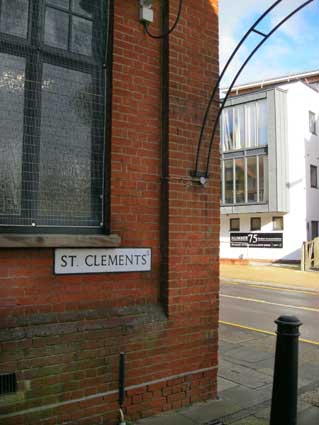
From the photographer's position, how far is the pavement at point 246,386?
429 centimetres

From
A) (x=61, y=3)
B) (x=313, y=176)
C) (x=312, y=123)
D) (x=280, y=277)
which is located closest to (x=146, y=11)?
(x=61, y=3)

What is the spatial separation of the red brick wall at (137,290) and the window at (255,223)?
77.4 ft

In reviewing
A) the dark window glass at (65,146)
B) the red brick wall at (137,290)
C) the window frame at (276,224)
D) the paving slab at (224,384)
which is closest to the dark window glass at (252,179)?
the window frame at (276,224)

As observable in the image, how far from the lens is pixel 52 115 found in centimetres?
395

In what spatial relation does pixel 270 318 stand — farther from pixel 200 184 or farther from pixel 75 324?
pixel 75 324

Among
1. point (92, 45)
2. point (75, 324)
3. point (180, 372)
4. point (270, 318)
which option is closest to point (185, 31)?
point (92, 45)

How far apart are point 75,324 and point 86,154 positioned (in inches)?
56.5

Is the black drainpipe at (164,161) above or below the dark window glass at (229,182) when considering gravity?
below

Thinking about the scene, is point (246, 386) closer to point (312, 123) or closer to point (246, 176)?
point (246, 176)

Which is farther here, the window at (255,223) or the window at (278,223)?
the window at (255,223)

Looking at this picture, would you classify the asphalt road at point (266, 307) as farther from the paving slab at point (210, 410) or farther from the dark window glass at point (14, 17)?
the dark window glass at point (14, 17)

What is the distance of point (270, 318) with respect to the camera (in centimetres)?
1008

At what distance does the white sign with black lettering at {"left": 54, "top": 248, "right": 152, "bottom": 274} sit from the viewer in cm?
384

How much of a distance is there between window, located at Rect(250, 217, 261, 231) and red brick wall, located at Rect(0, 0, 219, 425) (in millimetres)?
23597
